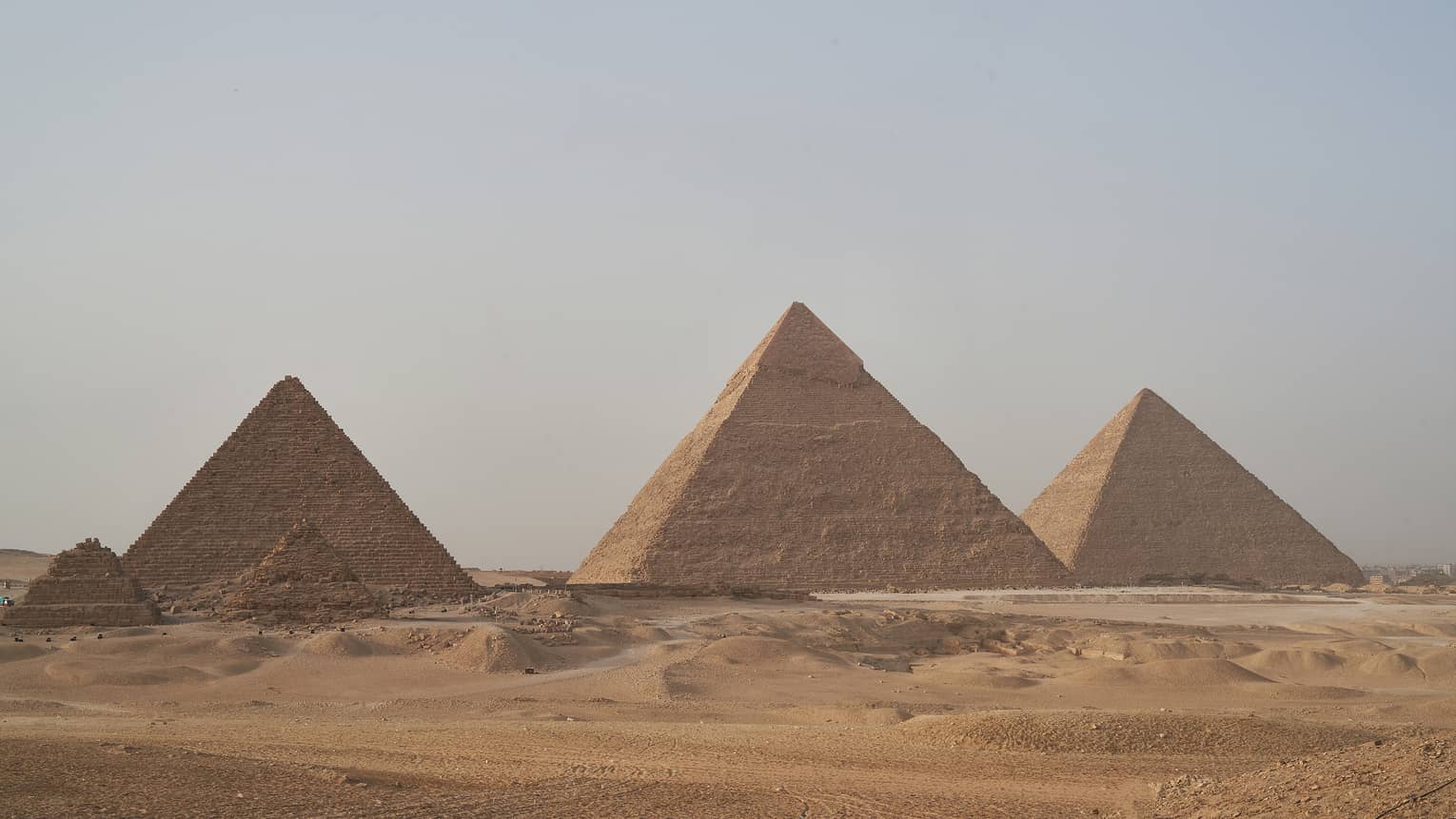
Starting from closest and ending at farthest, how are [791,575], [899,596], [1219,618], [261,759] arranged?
[261,759], [1219,618], [899,596], [791,575]

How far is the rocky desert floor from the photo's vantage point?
7.24 meters

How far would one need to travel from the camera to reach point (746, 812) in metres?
7.48

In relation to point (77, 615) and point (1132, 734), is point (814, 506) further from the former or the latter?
point (1132, 734)

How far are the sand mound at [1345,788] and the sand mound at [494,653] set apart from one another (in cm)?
949

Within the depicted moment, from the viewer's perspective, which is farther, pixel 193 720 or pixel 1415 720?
pixel 1415 720

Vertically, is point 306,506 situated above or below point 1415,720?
above

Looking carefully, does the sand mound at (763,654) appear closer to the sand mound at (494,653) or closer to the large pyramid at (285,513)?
the sand mound at (494,653)

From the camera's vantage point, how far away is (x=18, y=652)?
15688mm

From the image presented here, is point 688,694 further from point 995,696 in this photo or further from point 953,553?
point 953,553

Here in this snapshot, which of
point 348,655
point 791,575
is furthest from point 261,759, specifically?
point 791,575

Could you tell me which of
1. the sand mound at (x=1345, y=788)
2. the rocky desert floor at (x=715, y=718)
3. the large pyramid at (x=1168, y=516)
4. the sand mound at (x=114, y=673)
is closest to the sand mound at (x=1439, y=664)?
the rocky desert floor at (x=715, y=718)

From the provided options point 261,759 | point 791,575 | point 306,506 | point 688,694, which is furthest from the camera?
point 791,575

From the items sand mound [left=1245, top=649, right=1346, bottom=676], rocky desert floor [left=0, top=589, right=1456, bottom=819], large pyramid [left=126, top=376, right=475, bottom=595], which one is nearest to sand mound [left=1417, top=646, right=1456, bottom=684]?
rocky desert floor [left=0, top=589, right=1456, bottom=819]

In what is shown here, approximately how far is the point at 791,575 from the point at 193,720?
28.5m
